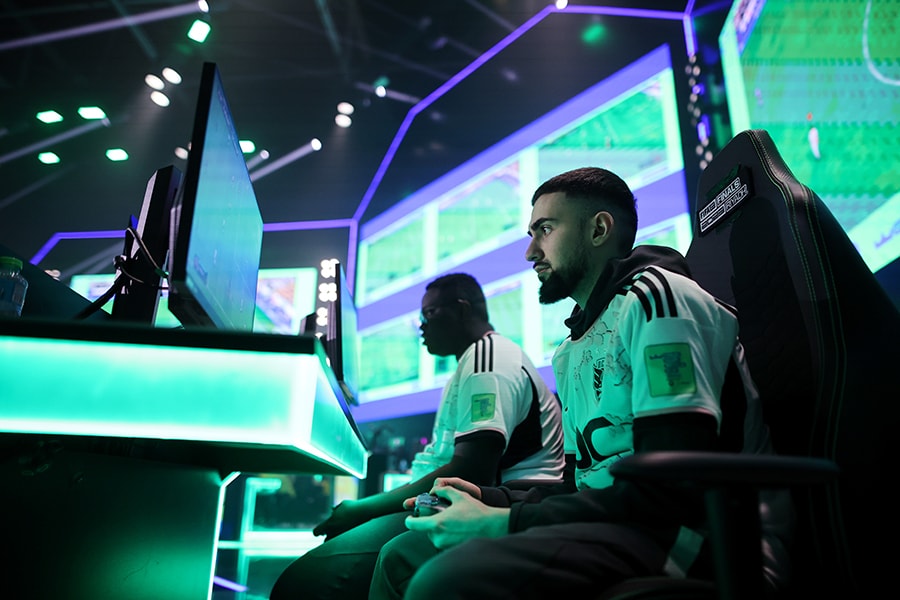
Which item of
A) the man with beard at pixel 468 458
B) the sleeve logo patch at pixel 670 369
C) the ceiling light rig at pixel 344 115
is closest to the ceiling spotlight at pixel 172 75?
the ceiling light rig at pixel 344 115

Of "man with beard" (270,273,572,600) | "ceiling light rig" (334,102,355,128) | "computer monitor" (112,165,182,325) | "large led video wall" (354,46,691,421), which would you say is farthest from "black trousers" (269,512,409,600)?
"ceiling light rig" (334,102,355,128)

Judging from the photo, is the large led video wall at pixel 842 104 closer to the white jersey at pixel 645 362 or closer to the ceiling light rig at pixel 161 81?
the white jersey at pixel 645 362

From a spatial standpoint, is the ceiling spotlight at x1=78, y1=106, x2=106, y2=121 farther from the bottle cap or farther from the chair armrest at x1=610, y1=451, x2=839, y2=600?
the chair armrest at x1=610, y1=451, x2=839, y2=600

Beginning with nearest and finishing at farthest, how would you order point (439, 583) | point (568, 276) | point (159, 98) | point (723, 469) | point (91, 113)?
point (723, 469), point (439, 583), point (568, 276), point (159, 98), point (91, 113)

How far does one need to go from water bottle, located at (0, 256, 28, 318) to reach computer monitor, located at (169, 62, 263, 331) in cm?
27

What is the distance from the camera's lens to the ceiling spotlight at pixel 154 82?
5305 mm

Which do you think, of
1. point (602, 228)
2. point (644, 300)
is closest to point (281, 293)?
point (602, 228)

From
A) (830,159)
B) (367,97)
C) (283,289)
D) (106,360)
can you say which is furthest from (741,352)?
(283,289)

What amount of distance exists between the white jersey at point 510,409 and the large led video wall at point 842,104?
100 cm

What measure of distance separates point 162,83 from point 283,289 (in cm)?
221

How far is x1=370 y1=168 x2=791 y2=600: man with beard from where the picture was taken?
701 millimetres

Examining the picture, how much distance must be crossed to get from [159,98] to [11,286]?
515 cm

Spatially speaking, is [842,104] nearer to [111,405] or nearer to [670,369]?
[670,369]

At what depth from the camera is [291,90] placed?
5.31 meters
